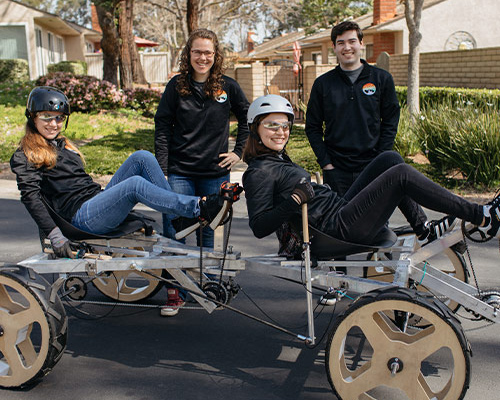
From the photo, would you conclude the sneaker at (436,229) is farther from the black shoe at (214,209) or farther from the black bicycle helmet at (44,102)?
the black bicycle helmet at (44,102)

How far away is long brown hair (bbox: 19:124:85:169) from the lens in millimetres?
4500

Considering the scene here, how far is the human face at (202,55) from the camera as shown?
16.3ft

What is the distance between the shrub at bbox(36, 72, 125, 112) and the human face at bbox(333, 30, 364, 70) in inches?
626

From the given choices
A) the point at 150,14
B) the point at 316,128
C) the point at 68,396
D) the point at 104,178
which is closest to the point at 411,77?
the point at 104,178

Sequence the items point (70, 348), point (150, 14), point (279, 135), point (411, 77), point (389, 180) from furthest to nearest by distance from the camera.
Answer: point (150, 14) < point (411, 77) < point (70, 348) < point (279, 135) < point (389, 180)

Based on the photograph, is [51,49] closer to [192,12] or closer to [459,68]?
[192,12]

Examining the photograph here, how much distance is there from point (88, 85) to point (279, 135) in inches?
684

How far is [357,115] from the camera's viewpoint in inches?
211

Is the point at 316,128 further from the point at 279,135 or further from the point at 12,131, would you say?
the point at 12,131

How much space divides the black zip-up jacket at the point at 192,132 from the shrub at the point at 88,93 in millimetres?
15551

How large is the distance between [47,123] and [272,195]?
179 centimetres

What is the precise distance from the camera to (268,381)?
4148 mm

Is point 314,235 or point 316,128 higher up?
point 316,128

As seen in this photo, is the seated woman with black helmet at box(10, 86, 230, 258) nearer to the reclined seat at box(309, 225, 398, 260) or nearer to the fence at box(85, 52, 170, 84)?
the reclined seat at box(309, 225, 398, 260)
